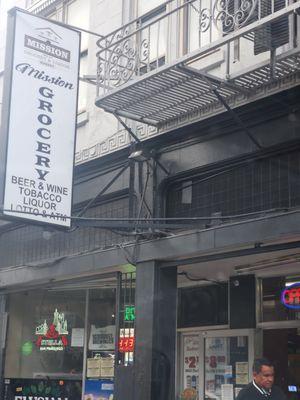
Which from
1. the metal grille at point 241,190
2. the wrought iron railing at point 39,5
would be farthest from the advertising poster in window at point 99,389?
the wrought iron railing at point 39,5

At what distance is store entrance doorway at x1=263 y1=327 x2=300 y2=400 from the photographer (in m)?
9.37

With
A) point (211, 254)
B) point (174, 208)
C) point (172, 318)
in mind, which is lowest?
point (172, 318)

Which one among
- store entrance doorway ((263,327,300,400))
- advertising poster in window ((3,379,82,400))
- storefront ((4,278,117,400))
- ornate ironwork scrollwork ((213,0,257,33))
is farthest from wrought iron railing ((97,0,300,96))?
advertising poster in window ((3,379,82,400))

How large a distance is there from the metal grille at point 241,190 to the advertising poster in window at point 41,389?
410 centimetres

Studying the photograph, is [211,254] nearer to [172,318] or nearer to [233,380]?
[172,318]

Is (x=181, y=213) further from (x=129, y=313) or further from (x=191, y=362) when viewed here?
(x=191, y=362)

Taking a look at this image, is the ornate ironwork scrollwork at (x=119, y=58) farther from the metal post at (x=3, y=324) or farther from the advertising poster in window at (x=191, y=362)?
the metal post at (x=3, y=324)

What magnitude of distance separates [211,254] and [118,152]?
2491 millimetres

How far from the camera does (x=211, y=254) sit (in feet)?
29.3

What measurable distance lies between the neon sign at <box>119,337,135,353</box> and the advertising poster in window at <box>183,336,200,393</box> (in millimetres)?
1354

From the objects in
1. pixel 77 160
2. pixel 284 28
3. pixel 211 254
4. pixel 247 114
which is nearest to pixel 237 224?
pixel 211 254

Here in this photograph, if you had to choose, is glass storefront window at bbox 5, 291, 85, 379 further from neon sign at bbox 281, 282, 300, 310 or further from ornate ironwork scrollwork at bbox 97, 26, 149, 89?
ornate ironwork scrollwork at bbox 97, 26, 149, 89

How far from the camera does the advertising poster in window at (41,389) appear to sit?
39.0 ft

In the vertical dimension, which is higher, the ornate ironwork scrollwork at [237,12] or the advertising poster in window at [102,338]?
the ornate ironwork scrollwork at [237,12]
